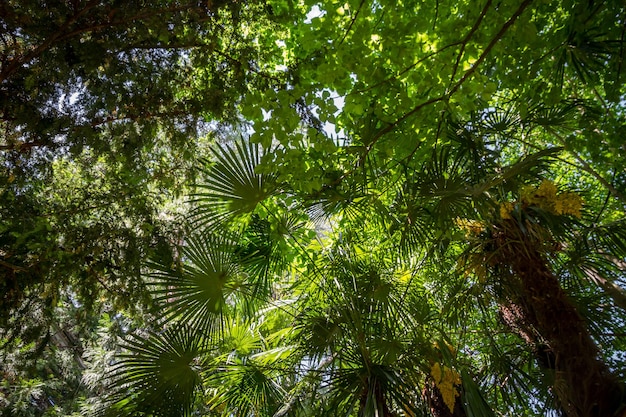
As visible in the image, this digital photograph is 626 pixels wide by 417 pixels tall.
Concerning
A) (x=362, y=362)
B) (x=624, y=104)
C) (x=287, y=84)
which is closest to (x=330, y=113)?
(x=287, y=84)

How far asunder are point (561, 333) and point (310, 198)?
202 cm

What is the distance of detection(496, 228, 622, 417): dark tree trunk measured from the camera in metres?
2.11

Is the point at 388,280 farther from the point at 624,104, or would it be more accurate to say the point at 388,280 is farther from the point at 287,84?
the point at 624,104

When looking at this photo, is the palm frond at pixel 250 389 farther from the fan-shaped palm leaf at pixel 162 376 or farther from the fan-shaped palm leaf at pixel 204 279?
the fan-shaped palm leaf at pixel 204 279

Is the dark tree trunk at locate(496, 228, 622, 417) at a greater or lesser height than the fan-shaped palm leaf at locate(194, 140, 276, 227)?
lesser

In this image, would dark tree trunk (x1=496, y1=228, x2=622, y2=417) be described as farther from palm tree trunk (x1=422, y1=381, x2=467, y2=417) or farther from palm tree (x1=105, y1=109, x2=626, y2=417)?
palm tree trunk (x1=422, y1=381, x2=467, y2=417)

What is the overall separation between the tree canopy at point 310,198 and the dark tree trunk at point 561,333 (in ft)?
0.05

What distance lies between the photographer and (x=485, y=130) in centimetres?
340

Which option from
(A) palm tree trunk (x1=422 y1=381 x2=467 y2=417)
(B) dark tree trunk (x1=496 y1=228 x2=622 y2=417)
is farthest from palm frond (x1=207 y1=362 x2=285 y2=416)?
(B) dark tree trunk (x1=496 y1=228 x2=622 y2=417)

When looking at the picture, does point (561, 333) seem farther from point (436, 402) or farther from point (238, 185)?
point (238, 185)

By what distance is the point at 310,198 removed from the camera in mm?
3275

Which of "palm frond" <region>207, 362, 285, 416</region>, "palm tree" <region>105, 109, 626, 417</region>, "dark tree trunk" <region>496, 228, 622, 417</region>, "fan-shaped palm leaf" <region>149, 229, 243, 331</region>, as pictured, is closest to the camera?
"dark tree trunk" <region>496, 228, 622, 417</region>

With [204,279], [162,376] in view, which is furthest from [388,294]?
[162,376]

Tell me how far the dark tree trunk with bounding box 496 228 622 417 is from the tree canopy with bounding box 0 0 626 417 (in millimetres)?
17
